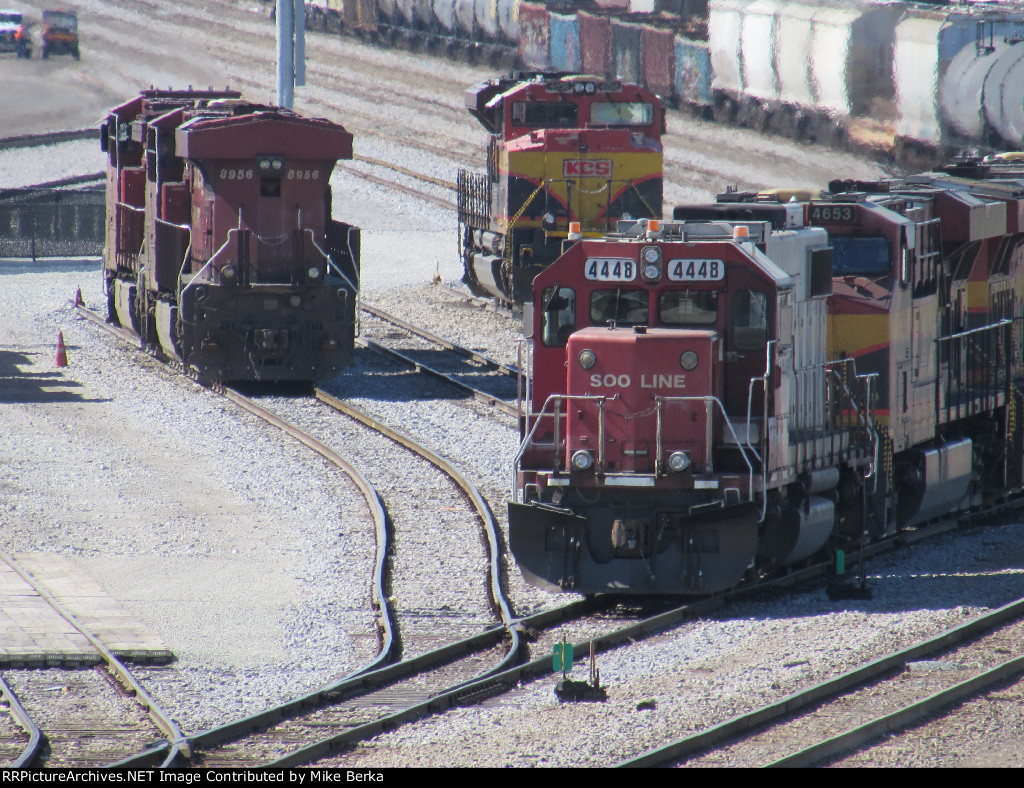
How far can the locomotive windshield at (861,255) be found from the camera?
14.0 meters

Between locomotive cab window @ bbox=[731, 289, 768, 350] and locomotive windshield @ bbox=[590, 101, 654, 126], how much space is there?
588 inches

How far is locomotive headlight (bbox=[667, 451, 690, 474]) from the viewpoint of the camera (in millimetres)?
11953

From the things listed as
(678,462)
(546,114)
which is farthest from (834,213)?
(546,114)

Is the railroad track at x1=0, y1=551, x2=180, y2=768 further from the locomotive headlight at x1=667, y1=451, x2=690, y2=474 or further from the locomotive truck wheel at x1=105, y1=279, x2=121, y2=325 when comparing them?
the locomotive truck wheel at x1=105, y1=279, x2=121, y2=325

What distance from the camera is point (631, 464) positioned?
12.2 m

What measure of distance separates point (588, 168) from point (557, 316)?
1423 cm

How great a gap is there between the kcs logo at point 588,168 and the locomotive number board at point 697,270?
1452 cm

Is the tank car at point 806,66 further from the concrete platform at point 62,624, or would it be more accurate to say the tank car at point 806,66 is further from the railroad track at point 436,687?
the concrete platform at point 62,624

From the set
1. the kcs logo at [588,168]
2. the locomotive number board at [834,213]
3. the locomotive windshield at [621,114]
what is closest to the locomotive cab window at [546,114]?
the locomotive windshield at [621,114]

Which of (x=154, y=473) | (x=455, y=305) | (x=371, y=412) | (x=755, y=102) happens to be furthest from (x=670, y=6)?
(x=154, y=473)

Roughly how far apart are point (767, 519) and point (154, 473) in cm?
757

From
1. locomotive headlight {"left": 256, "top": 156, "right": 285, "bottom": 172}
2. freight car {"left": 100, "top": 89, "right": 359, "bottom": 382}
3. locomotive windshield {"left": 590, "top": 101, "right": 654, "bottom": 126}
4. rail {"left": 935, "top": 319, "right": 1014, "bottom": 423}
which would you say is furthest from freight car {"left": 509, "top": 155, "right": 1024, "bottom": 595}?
locomotive windshield {"left": 590, "top": 101, "right": 654, "bottom": 126}

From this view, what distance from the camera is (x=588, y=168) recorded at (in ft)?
87.0

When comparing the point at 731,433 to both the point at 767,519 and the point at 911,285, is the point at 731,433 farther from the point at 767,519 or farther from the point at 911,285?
the point at 911,285
